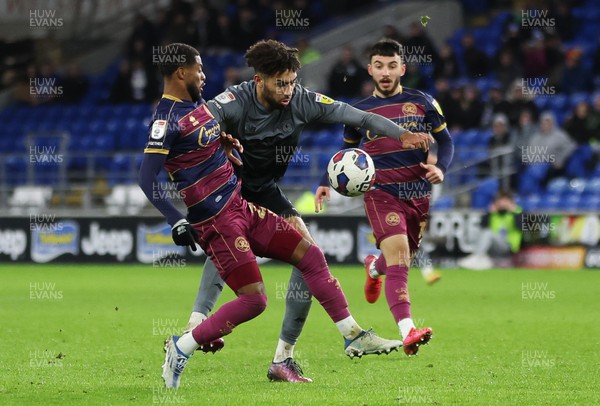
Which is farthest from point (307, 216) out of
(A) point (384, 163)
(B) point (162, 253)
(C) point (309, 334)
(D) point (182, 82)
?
(D) point (182, 82)

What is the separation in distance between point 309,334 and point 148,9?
19.0 meters

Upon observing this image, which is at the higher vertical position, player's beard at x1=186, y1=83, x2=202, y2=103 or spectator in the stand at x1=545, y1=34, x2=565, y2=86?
player's beard at x1=186, y1=83, x2=202, y2=103

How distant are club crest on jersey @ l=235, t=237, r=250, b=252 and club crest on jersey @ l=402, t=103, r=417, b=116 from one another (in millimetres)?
2480

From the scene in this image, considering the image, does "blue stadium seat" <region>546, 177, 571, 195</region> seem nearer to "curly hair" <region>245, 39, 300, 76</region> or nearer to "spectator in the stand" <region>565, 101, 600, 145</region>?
"spectator in the stand" <region>565, 101, 600, 145</region>

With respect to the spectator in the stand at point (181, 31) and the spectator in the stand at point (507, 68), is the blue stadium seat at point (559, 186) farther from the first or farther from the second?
the spectator in the stand at point (181, 31)

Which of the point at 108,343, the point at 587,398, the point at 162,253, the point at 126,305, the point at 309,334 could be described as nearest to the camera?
the point at 587,398

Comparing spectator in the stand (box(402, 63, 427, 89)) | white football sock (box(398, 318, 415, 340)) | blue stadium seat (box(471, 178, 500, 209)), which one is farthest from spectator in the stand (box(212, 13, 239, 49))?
white football sock (box(398, 318, 415, 340))

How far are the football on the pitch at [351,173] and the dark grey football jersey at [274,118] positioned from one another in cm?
47

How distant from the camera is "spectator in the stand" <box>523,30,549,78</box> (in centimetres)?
2088

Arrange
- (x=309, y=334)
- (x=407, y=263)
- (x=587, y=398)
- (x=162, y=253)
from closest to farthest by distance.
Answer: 1. (x=587, y=398)
2. (x=407, y=263)
3. (x=309, y=334)
4. (x=162, y=253)

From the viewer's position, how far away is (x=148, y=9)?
28328 millimetres

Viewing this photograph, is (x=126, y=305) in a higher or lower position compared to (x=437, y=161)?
lower

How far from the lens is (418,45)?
2100 centimetres

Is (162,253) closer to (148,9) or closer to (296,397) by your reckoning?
(148,9)
